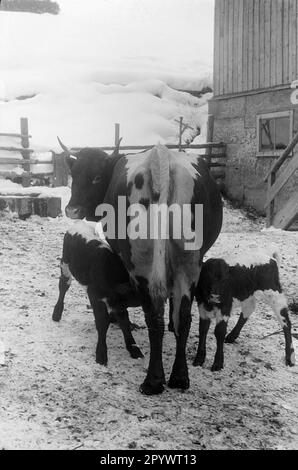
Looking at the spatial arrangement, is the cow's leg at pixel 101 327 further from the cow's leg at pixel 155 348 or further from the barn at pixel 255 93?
the barn at pixel 255 93

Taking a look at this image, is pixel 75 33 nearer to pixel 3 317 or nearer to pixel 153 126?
pixel 153 126

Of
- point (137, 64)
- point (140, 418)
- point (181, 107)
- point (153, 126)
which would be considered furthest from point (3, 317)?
point (137, 64)

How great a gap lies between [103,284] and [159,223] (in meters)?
0.84

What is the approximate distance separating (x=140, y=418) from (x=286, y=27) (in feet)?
39.2

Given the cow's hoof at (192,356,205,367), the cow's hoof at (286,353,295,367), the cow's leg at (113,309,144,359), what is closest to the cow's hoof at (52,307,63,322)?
the cow's leg at (113,309,144,359)

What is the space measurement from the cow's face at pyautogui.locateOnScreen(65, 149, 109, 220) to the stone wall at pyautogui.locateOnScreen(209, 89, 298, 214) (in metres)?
9.22

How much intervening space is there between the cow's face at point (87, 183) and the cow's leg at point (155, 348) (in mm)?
1243

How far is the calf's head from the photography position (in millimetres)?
4645

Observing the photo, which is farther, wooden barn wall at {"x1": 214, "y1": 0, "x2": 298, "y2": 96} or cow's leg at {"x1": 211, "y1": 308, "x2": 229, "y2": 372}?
wooden barn wall at {"x1": 214, "y1": 0, "x2": 298, "y2": 96}

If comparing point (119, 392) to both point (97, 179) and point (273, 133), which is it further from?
point (273, 133)

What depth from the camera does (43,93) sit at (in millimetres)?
26312

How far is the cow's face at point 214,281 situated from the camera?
423cm

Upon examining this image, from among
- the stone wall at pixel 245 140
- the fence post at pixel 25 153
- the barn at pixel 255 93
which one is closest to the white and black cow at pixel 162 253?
the barn at pixel 255 93

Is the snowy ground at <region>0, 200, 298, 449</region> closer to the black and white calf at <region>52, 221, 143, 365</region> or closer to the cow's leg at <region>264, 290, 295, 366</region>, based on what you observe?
the cow's leg at <region>264, 290, 295, 366</region>
